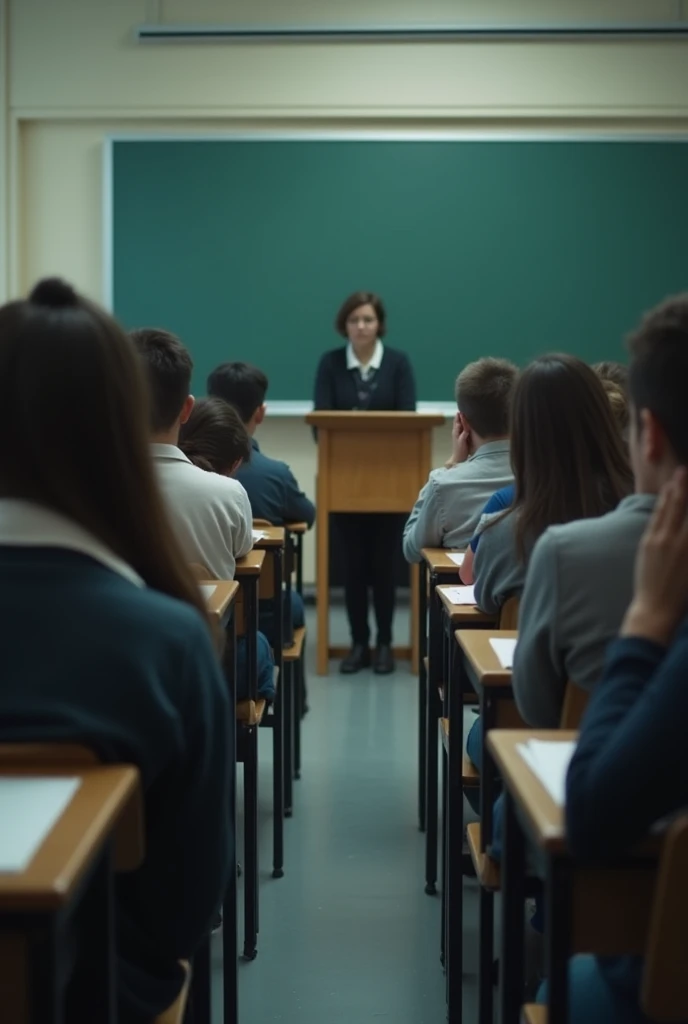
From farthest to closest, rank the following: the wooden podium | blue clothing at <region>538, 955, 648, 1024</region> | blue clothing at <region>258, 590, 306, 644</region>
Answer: the wooden podium → blue clothing at <region>258, 590, 306, 644</region> → blue clothing at <region>538, 955, 648, 1024</region>

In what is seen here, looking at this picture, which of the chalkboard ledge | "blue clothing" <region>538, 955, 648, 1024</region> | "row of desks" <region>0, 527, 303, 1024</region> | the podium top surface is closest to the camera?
"row of desks" <region>0, 527, 303, 1024</region>

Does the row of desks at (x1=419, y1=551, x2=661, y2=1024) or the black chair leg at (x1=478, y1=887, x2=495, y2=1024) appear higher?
the row of desks at (x1=419, y1=551, x2=661, y2=1024)

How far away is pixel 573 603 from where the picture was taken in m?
1.51

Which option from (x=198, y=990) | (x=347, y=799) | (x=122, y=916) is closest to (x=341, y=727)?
(x=347, y=799)

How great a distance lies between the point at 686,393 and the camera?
1.19 metres

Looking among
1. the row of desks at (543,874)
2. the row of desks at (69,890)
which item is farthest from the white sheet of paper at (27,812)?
the row of desks at (543,874)

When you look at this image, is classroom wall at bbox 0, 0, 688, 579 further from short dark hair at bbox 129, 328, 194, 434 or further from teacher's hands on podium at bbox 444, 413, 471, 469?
short dark hair at bbox 129, 328, 194, 434

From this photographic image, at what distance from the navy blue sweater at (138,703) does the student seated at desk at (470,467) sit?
72.1 inches

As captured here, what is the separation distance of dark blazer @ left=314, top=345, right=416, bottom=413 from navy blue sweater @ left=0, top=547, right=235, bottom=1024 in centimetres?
433

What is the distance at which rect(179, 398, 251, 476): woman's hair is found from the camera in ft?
9.91

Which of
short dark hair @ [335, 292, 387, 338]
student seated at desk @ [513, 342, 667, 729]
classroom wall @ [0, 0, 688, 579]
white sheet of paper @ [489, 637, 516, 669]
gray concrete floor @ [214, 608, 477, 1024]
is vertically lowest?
gray concrete floor @ [214, 608, 477, 1024]

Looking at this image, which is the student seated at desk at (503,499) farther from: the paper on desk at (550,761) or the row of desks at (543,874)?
the paper on desk at (550,761)

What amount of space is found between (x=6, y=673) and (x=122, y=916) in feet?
1.12

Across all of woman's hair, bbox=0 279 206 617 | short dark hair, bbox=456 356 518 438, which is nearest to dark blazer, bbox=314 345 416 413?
short dark hair, bbox=456 356 518 438
